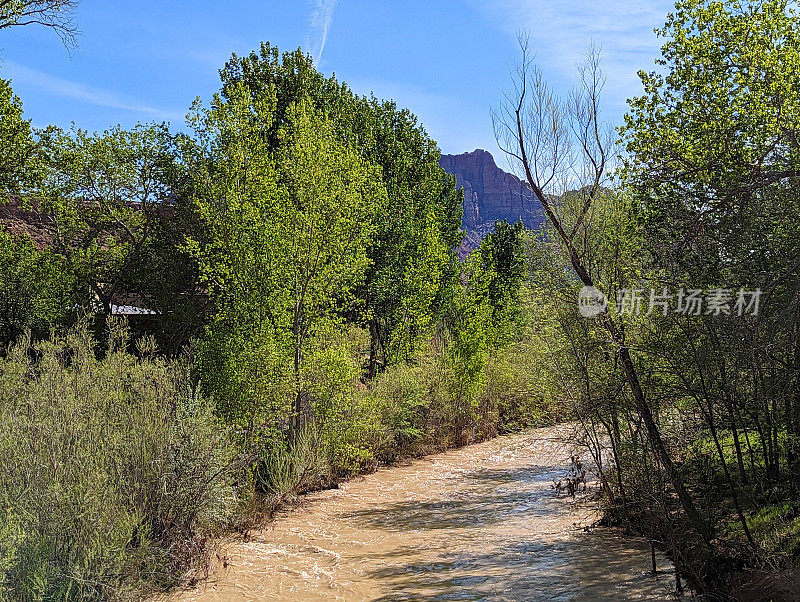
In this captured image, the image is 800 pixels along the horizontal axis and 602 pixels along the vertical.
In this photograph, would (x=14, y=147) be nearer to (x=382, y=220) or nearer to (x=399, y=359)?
(x=382, y=220)

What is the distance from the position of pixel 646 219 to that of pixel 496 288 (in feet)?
58.6

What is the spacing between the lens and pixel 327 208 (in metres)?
12.8

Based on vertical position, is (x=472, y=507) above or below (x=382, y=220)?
below

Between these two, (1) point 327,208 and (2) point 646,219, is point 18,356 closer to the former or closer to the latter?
(1) point 327,208

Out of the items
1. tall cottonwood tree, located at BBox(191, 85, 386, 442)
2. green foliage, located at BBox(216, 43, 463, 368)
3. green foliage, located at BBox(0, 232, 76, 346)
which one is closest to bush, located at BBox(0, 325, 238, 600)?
tall cottonwood tree, located at BBox(191, 85, 386, 442)

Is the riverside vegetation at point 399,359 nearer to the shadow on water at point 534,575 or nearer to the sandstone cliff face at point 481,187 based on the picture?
the shadow on water at point 534,575

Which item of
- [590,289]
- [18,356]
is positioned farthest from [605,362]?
[18,356]

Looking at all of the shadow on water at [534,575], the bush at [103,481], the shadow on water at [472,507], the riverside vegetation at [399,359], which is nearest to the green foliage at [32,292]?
the riverside vegetation at [399,359]

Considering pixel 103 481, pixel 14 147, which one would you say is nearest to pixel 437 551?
pixel 103 481

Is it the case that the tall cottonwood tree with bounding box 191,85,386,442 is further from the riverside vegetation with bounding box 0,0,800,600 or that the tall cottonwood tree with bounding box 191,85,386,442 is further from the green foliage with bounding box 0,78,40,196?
the green foliage with bounding box 0,78,40,196

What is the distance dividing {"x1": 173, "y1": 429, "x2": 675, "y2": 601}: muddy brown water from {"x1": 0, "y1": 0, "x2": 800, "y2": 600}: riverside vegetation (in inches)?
20.9

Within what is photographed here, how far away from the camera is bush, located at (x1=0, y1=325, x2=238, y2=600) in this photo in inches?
228

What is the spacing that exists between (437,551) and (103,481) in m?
4.84

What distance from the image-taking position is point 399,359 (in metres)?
17.8
